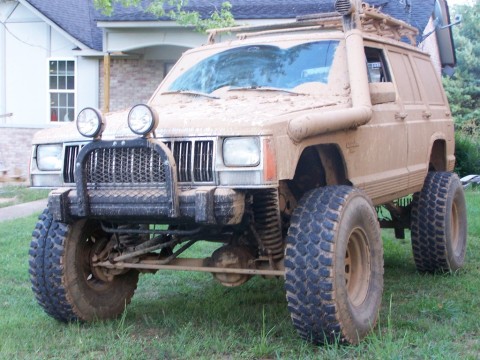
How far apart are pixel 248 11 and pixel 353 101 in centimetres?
1087

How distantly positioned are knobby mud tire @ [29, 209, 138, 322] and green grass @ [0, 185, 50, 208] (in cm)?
799

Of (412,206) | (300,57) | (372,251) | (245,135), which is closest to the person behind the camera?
(245,135)

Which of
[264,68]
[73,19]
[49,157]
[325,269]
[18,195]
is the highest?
[73,19]

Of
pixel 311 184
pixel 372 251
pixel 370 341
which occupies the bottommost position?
pixel 370 341

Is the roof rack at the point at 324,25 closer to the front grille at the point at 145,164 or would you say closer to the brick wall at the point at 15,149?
the front grille at the point at 145,164

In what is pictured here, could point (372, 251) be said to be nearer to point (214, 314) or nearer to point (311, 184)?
point (311, 184)

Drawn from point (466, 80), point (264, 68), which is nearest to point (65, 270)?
point (264, 68)

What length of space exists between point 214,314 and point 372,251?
124 centimetres

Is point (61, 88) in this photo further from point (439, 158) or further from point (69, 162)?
point (69, 162)

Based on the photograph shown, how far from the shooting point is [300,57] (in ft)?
18.5

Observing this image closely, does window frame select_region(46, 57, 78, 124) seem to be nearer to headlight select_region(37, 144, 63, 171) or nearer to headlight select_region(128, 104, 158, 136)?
headlight select_region(37, 144, 63, 171)

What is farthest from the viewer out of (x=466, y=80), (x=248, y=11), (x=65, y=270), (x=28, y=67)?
(x=466, y=80)

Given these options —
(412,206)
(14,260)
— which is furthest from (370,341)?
(14,260)

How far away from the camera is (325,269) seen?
425cm
